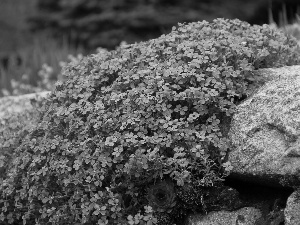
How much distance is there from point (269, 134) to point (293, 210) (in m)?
0.44

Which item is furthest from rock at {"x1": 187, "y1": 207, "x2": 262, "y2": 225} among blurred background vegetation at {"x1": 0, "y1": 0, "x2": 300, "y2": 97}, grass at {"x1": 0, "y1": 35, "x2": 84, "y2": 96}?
blurred background vegetation at {"x1": 0, "y1": 0, "x2": 300, "y2": 97}

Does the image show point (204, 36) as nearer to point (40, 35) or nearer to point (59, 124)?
point (59, 124)

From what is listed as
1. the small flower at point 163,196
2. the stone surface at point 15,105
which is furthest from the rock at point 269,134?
the stone surface at point 15,105

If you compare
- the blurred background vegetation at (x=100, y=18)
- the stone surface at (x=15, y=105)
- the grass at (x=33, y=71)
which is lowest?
the stone surface at (x=15, y=105)

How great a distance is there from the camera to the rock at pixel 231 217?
305 centimetres

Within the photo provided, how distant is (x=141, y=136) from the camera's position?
10.2 ft

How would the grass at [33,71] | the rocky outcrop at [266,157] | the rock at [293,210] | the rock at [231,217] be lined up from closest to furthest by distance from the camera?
the rock at [293,210] < the rocky outcrop at [266,157] < the rock at [231,217] < the grass at [33,71]

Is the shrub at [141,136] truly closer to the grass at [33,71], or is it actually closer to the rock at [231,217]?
the rock at [231,217]

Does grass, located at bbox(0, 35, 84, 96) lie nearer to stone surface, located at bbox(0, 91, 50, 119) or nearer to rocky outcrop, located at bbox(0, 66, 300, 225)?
stone surface, located at bbox(0, 91, 50, 119)

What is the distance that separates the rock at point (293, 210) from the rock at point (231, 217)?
27cm

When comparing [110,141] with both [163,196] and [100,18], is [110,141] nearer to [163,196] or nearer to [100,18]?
[163,196]

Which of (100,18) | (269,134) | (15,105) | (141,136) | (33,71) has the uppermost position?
(100,18)

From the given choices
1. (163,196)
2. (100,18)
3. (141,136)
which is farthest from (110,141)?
(100,18)

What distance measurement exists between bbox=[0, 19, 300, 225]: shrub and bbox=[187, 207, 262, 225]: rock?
7 centimetres
